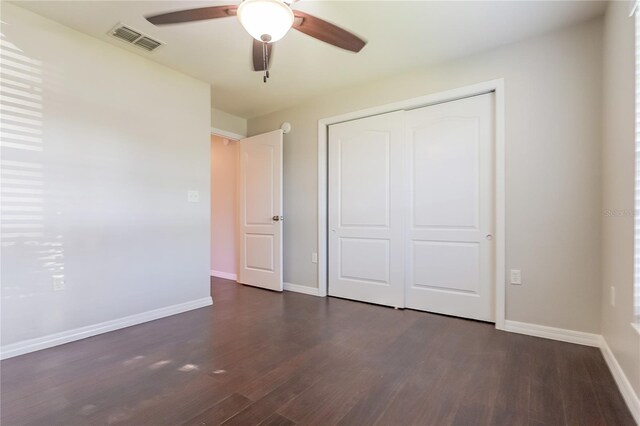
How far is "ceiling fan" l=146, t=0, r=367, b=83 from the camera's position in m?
1.45

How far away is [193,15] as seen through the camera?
167 centimetres

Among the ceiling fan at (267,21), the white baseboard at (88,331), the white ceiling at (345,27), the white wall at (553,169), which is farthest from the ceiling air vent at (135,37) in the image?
the white wall at (553,169)

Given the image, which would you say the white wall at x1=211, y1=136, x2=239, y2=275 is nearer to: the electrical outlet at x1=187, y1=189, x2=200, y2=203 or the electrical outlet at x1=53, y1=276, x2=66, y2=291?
the electrical outlet at x1=187, y1=189, x2=200, y2=203

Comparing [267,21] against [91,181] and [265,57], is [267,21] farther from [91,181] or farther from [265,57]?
[91,181]

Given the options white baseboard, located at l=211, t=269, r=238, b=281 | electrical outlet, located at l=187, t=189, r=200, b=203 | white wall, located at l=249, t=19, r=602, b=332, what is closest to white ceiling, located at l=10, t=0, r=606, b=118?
white wall, located at l=249, t=19, r=602, b=332

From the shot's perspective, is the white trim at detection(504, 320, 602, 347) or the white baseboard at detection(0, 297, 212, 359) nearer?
the white baseboard at detection(0, 297, 212, 359)

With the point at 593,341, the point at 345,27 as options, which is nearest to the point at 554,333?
the point at 593,341

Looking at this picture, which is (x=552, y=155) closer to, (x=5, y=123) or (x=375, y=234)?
(x=375, y=234)

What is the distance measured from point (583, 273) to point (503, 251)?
533mm

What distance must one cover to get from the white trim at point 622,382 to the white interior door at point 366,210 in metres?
1.57

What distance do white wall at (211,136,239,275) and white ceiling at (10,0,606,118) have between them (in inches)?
69.2

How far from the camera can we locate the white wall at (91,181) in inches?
85.4

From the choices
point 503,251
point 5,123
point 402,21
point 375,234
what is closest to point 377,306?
point 375,234

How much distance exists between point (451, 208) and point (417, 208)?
12.9 inches
